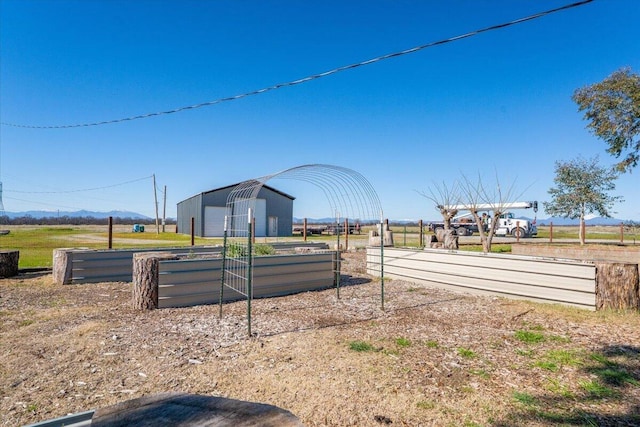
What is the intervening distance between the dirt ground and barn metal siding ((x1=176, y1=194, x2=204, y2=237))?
54.3ft

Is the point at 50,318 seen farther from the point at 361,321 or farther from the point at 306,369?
the point at 361,321

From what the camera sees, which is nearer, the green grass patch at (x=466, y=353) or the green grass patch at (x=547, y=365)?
the green grass patch at (x=547, y=365)

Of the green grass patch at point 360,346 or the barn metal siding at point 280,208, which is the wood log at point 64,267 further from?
the barn metal siding at point 280,208

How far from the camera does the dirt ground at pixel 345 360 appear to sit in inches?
97.0

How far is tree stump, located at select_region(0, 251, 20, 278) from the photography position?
7.74 metres

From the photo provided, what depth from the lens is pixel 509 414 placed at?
237 centimetres

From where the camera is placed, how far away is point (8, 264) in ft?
25.7

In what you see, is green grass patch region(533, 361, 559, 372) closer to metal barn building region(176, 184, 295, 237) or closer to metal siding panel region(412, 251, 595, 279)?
metal siding panel region(412, 251, 595, 279)

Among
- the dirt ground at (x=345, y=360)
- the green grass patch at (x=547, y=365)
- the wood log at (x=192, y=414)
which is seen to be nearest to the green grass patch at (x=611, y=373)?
the dirt ground at (x=345, y=360)

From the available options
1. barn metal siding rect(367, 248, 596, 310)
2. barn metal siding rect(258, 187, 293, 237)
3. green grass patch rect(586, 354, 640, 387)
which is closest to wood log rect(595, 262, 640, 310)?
barn metal siding rect(367, 248, 596, 310)

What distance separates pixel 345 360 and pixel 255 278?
317 cm

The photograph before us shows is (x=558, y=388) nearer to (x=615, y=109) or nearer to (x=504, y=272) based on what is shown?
(x=504, y=272)

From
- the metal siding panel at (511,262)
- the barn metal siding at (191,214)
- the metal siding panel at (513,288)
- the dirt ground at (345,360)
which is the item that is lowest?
the dirt ground at (345,360)

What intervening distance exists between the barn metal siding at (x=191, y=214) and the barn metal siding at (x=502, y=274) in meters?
15.4
